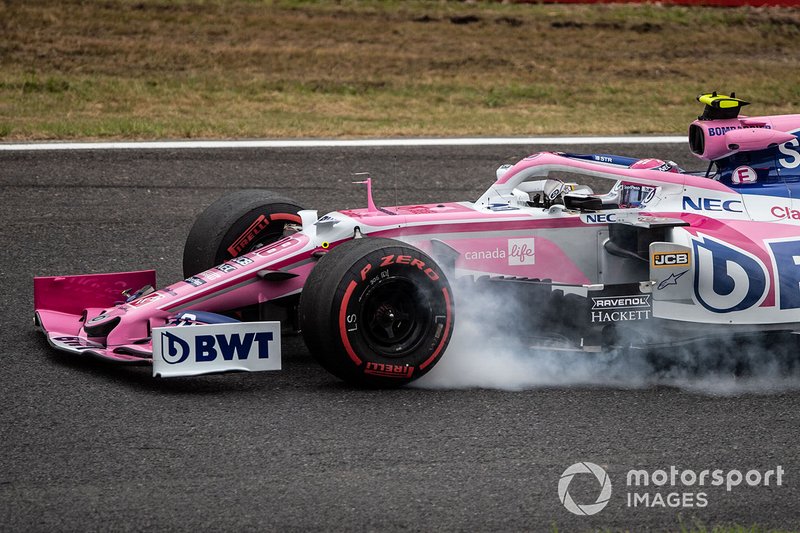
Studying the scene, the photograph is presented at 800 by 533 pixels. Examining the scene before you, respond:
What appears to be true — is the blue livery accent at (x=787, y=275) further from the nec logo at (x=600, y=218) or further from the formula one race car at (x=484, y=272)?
the nec logo at (x=600, y=218)

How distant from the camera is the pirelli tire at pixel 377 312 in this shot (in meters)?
5.42

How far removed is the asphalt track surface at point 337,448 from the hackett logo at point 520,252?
0.74 m

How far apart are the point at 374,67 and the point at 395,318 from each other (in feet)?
32.9

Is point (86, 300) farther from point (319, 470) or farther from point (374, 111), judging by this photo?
point (374, 111)

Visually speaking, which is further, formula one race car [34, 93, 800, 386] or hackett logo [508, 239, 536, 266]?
hackett logo [508, 239, 536, 266]

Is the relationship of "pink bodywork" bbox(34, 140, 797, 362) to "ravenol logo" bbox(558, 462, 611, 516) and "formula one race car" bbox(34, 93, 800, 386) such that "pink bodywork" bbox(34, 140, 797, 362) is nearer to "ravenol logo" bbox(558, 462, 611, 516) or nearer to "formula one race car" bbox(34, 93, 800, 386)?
"formula one race car" bbox(34, 93, 800, 386)

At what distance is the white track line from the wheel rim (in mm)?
5891

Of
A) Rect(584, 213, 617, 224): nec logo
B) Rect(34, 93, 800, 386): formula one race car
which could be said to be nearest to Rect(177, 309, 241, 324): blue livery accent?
Rect(34, 93, 800, 386): formula one race car

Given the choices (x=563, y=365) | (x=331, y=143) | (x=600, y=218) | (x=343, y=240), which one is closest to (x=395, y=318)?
(x=343, y=240)

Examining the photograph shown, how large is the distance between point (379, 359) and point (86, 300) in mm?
1923

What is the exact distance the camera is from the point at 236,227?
6.57 meters

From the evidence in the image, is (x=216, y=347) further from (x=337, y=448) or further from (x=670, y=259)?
(x=670, y=259)

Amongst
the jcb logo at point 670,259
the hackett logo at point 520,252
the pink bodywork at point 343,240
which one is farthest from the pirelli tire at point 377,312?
the jcb logo at point 670,259

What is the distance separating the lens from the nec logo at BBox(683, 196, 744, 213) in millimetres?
6375
